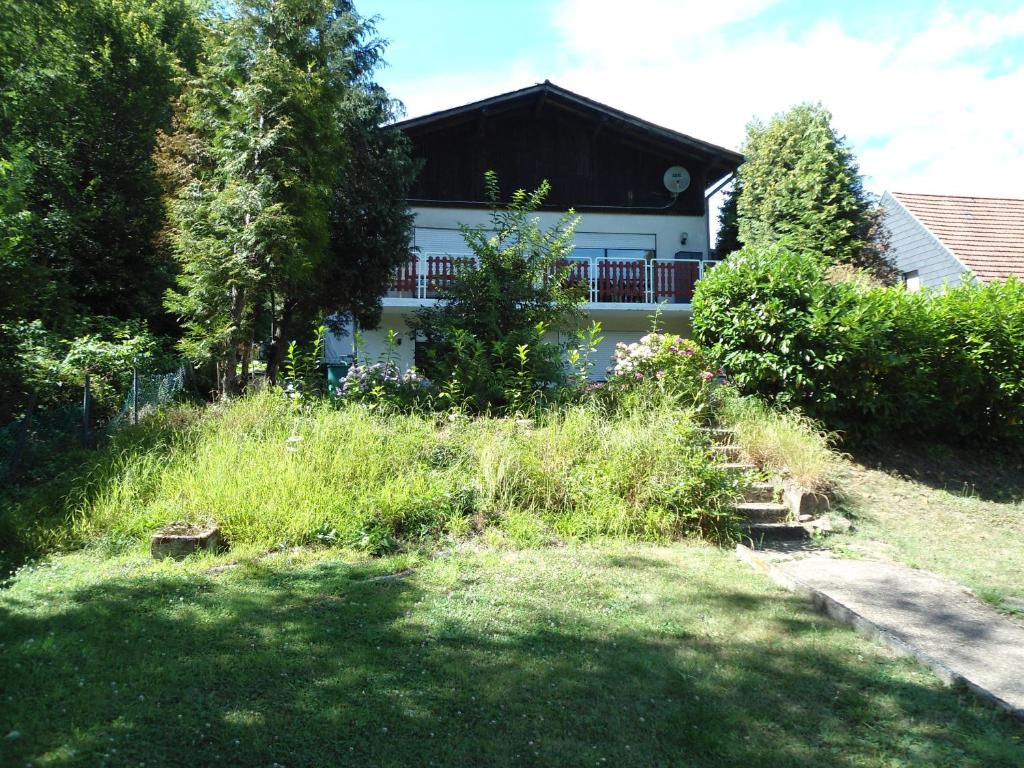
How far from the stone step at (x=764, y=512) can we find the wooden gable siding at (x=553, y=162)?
13.5m

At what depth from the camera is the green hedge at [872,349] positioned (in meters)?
9.16

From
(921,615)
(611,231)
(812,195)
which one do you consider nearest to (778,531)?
(921,615)

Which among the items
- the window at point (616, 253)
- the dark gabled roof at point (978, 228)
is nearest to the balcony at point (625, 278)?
the window at point (616, 253)

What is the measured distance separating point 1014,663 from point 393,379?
7422 mm

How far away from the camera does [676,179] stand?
19.7m

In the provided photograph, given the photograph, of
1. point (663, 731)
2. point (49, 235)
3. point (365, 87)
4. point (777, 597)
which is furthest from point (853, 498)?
point (49, 235)

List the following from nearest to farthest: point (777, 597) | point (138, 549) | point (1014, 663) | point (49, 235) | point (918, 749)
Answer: point (918, 749)
point (1014, 663)
point (777, 597)
point (138, 549)
point (49, 235)

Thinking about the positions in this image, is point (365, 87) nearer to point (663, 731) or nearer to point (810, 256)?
point (810, 256)

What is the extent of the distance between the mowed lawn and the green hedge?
4.81m

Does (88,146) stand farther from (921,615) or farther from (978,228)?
(978,228)

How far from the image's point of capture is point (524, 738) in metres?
3.20

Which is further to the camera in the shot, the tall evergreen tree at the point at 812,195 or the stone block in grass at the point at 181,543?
the tall evergreen tree at the point at 812,195

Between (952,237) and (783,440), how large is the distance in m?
15.0

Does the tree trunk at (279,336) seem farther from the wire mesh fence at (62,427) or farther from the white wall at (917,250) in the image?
the white wall at (917,250)
